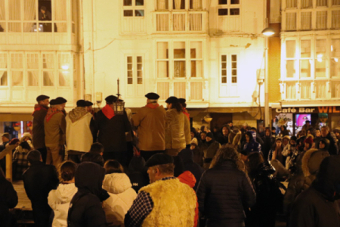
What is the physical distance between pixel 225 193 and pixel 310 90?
1671 cm

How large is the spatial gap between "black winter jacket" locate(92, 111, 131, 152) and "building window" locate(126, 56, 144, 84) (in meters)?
12.8

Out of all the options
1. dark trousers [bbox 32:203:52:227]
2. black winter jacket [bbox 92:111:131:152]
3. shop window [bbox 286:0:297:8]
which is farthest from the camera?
shop window [bbox 286:0:297:8]

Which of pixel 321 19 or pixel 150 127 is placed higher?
pixel 321 19

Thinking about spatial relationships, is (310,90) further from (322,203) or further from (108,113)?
(322,203)

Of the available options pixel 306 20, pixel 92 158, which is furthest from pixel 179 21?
pixel 92 158

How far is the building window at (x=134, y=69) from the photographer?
20.7 m

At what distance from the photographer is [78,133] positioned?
803 cm

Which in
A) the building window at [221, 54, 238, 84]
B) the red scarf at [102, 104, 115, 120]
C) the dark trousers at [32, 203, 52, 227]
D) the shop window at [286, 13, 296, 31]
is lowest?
the dark trousers at [32, 203, 52, 227]

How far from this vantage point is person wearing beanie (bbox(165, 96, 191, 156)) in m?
8.55

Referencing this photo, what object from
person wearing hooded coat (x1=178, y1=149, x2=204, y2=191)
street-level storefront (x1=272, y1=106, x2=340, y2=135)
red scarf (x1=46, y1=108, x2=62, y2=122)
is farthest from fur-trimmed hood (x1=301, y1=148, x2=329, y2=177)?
street-level storefront (x1=272, y1=106, x2=340, y2=135)

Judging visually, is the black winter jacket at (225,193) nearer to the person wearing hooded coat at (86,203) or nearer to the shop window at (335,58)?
the person wearing hooded coat at (86,203)

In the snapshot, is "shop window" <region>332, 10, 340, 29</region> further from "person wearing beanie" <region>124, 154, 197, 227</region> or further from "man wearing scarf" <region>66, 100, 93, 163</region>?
"person wearing beanie" <region>124, 154, 197, 227</region>

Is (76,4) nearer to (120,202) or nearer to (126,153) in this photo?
(126,153)

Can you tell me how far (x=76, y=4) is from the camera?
21172 millimetres
